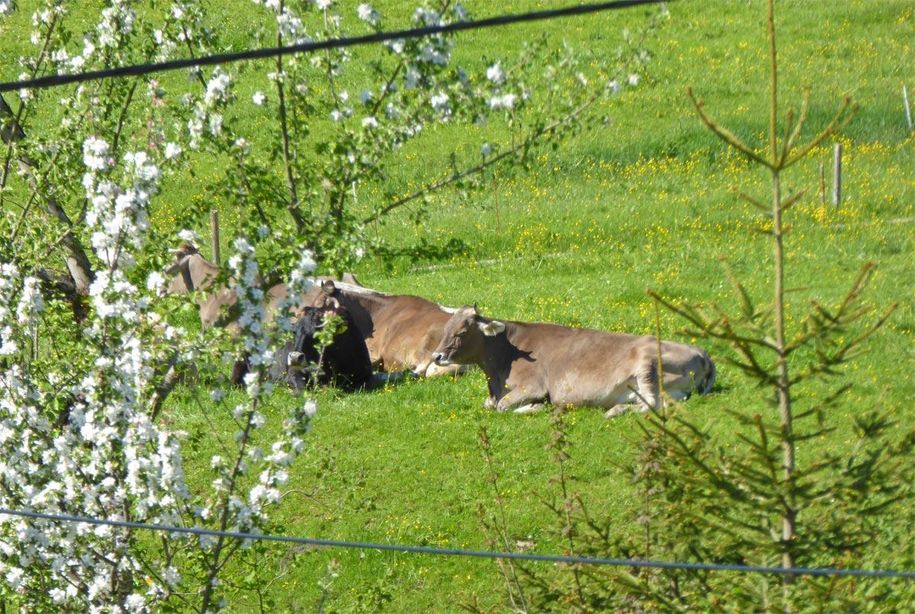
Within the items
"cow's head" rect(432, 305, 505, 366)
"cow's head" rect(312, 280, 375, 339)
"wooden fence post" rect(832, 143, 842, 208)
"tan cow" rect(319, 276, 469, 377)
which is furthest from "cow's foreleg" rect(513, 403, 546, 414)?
"wooden fence post" rect(832, 143, 842, 208)

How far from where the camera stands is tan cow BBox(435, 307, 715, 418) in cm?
1474

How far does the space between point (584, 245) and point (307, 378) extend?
841 cm

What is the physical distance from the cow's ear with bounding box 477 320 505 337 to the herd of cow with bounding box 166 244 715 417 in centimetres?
1

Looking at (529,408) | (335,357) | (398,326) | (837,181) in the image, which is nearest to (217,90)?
(529,408)

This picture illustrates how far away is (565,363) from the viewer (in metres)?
15.5

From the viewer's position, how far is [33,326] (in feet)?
26.8

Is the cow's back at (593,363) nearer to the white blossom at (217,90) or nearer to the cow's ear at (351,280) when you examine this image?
the cow's ear at (351,280)

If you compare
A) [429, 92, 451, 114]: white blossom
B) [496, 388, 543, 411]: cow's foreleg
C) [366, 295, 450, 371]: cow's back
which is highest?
[366, 295, 450, 371]: cow's back

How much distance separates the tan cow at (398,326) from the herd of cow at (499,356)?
0.06ft

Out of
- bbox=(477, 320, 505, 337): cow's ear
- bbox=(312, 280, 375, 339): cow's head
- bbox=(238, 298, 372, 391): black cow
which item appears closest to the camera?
bbox=(477, 320, 505, 337): cow's ear

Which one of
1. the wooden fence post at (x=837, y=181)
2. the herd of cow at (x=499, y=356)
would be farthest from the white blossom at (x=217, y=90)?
the wooden fence post at (x=837, y=181)

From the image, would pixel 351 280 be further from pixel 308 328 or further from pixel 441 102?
pixel 441 102

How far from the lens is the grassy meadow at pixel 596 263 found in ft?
37.4

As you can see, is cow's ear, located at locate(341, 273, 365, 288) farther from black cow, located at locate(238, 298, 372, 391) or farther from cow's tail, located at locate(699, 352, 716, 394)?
cow's tail, located at locate(699, 352, 716, 394)
